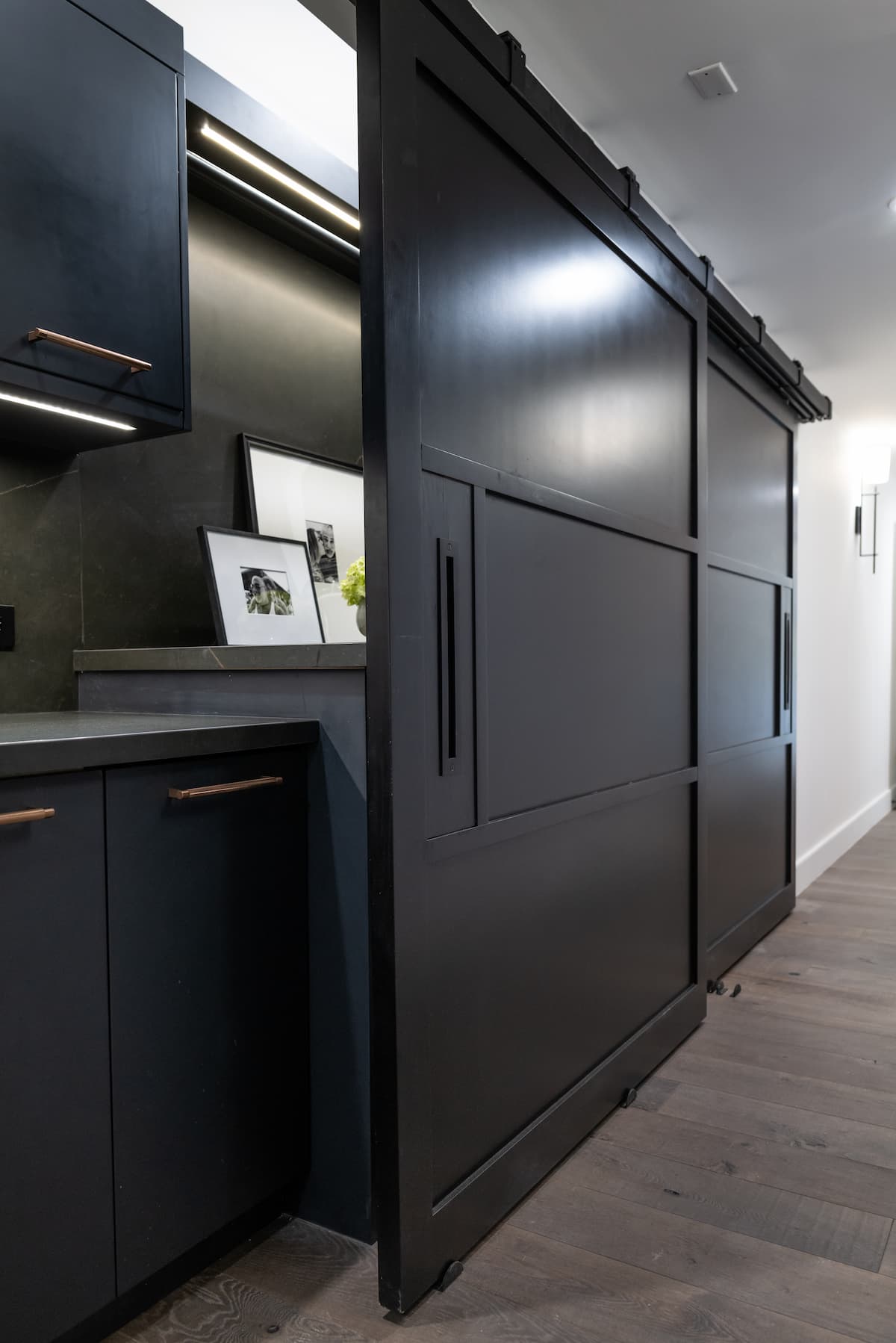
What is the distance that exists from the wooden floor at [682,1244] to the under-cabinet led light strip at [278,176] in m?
2.19

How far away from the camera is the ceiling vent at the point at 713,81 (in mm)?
2031

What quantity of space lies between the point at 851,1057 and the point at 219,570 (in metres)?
2.10

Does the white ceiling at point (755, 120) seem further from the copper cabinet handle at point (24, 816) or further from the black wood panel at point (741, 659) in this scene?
the copper cabinet handle at point (24, 816)

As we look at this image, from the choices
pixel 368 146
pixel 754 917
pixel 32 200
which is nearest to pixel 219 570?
pixel 32 200

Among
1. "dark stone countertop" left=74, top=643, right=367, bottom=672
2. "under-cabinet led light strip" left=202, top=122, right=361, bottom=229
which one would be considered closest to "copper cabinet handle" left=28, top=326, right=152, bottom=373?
"dark stone countertop" left=74, top=643, right=367, bottom=672

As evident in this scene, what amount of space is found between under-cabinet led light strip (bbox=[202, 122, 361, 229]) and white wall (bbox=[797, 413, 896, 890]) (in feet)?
8.09

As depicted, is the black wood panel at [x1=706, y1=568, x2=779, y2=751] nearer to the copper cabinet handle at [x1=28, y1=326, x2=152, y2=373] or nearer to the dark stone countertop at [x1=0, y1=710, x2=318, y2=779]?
the dark stone countertop at [x1=0, y1=710, x2=318, y2=779]

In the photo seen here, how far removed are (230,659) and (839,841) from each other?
4.20 metres

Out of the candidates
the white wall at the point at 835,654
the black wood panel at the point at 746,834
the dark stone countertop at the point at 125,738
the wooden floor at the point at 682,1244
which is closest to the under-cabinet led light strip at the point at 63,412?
the dark stone countertop at the point at 125,738

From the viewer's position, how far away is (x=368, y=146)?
148cm

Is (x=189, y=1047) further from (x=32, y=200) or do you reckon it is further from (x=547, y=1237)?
(x=32, y=200)

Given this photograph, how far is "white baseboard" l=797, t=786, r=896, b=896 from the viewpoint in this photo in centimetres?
447

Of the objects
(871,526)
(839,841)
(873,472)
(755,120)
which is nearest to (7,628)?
(755,120)

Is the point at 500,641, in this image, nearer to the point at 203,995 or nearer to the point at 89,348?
the point at 203,995
